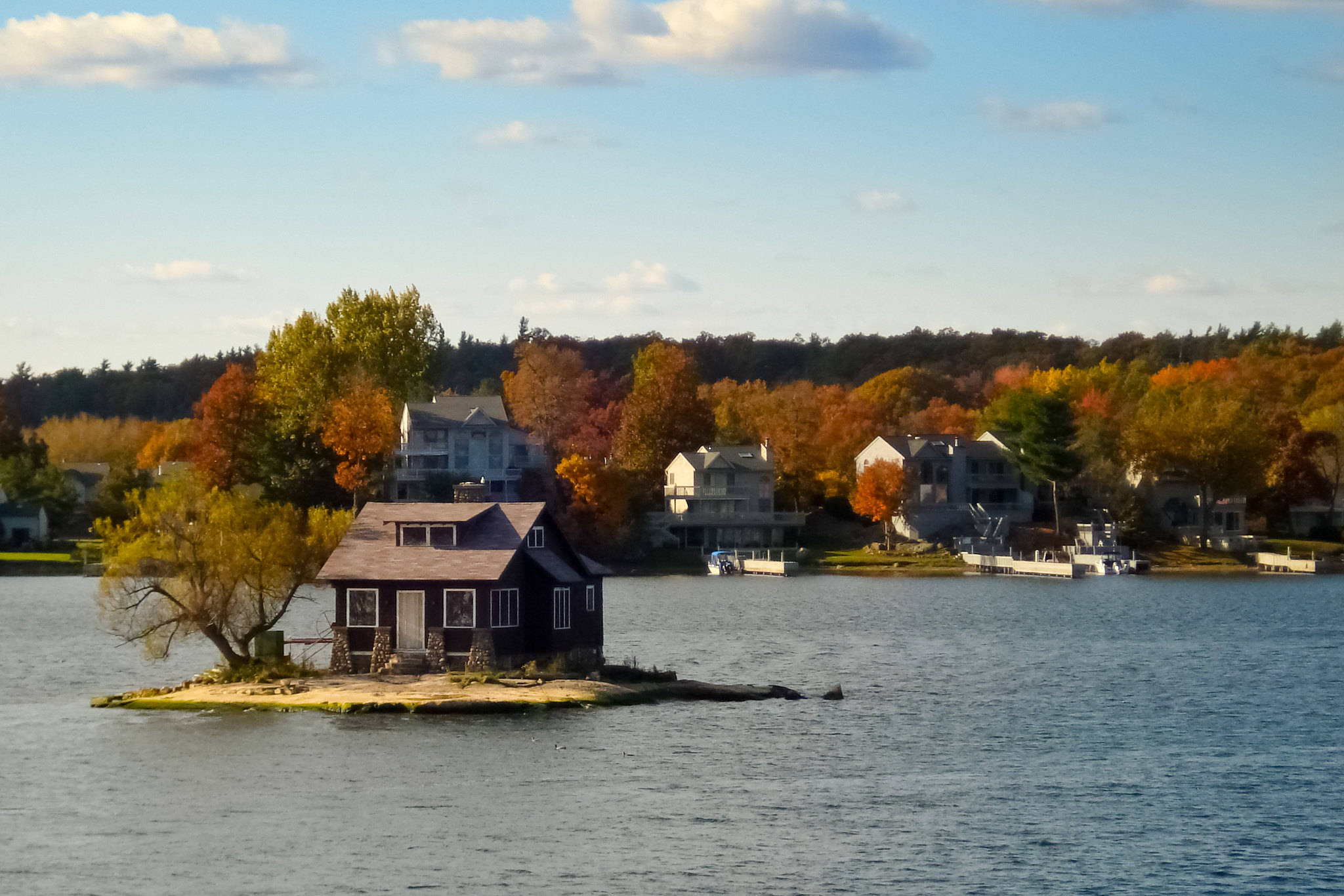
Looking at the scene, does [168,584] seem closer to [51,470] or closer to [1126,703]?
[1126,703]

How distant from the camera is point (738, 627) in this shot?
267 ft

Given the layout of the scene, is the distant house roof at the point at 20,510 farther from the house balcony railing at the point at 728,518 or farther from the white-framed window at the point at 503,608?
the white-framed window at the point at 503,608

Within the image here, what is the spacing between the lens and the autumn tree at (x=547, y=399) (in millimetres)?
140250

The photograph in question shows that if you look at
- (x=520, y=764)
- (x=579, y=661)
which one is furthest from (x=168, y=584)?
(x=520, y=764)

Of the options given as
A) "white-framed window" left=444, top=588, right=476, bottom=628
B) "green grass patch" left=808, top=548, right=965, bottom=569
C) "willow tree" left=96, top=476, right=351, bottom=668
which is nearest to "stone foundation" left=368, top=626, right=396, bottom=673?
"white-framed window" left=444, top=588, right=476, bottom=628

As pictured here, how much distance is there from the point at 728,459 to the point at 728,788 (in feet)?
304

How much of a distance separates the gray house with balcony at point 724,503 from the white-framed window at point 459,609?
262ft

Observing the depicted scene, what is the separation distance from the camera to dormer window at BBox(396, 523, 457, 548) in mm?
52000

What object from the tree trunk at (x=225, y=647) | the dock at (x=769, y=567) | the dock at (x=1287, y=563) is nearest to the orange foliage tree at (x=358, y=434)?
the dock at (x=769, y=567)

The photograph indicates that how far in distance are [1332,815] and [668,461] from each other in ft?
325

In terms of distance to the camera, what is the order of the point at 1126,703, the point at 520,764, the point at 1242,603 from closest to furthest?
the point at 520,764 → the point at 1126,703 → the point at 1242,603

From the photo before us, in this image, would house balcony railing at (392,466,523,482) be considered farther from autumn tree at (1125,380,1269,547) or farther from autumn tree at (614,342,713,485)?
autumn tree at (1125,380,1269,547)

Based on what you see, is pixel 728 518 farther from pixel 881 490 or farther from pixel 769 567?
pixel 881 490

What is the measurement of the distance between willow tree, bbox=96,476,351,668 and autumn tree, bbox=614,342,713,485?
78.9 meters
